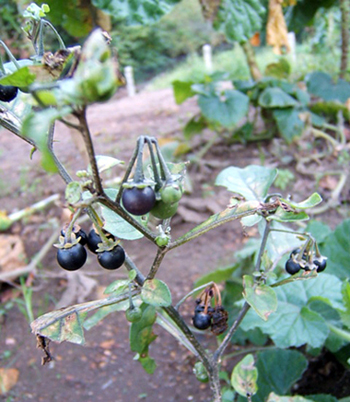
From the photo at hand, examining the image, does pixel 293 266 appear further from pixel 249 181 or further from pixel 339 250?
pixel 339 250

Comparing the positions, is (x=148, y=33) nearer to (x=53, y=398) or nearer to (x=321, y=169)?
(x=321, y=169)

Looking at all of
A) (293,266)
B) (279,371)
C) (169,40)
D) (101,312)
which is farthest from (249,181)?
(169,40)

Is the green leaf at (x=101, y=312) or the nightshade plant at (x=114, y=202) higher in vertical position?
the nightshade plant at (x=114, y=202)

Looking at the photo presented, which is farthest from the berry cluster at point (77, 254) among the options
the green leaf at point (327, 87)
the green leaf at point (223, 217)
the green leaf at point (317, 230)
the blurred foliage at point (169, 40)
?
the blurred foliage at point (169, 40)

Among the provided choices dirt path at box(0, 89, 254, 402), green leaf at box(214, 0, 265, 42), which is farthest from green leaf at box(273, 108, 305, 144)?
green leaf at box(214, 0, 265, 42)

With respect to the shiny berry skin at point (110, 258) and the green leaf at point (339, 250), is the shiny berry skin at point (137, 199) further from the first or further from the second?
the green leaf at point (339, 250)

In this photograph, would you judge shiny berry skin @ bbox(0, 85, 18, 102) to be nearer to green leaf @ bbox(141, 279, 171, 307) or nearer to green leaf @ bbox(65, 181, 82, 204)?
green leaf @ bbox(65, 181, 82, 204)

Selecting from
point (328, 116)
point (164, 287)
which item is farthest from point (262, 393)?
point (328, 116)
